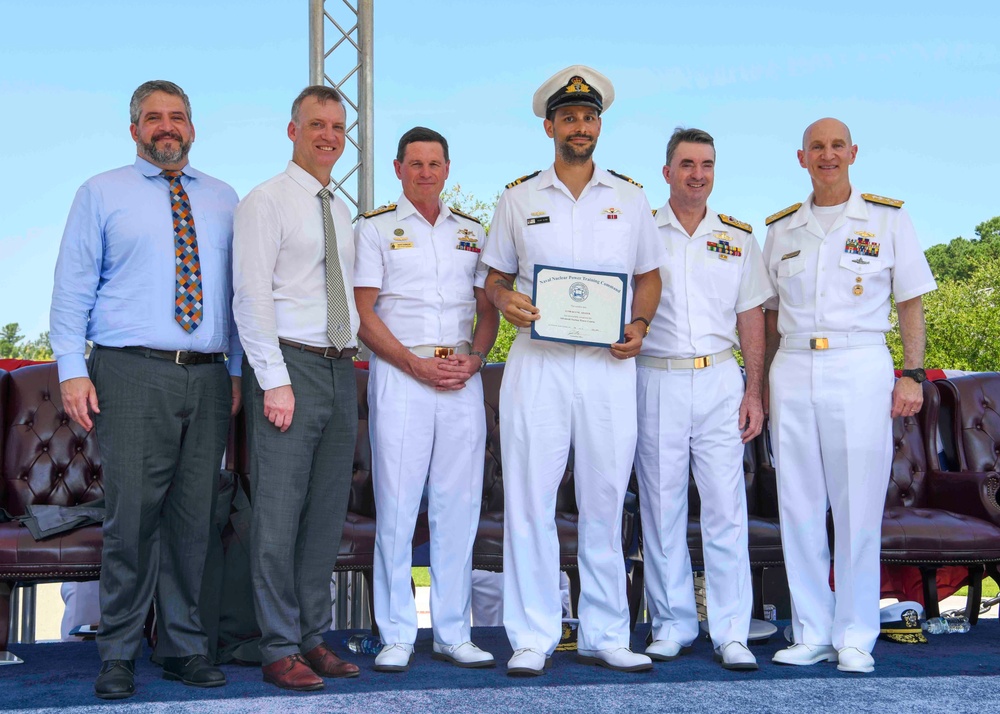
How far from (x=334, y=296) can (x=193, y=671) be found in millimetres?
1226

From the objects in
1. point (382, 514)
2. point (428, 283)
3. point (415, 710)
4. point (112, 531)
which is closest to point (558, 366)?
point (428, 283)

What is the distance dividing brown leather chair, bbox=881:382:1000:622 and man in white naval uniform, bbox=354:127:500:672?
1.71 m

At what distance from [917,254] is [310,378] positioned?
213 centimetres

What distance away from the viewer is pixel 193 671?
10.1 ft

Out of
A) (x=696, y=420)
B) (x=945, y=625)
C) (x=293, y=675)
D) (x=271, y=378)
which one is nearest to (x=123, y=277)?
(x=271, y=378)

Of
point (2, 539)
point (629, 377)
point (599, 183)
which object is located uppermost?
point (599, 183)

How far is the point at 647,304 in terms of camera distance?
11.4 feet

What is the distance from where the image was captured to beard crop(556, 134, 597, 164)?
341 centimetres

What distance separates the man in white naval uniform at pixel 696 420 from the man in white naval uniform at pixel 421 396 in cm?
61

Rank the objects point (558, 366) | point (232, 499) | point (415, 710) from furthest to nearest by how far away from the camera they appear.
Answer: point (232, 499) → point (558, 366) → point (415, 710)

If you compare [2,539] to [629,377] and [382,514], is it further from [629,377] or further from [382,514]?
[629,377]

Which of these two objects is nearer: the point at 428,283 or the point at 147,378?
the point at 147,378

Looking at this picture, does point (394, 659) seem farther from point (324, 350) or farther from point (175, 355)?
point (175, 355)

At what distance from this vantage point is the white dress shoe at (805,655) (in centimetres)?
341
